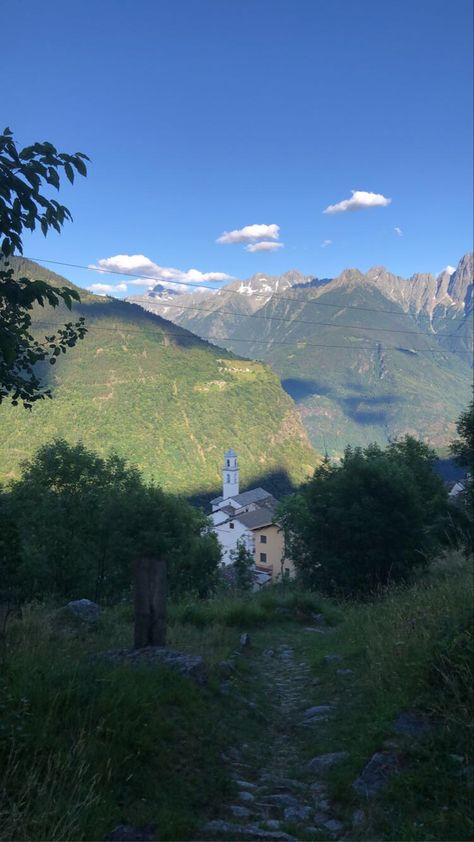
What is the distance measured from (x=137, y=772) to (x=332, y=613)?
10142 millimetres

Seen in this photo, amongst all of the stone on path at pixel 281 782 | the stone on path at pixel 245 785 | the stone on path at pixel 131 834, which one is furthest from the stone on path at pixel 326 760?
the stone on path at pixel 131 834

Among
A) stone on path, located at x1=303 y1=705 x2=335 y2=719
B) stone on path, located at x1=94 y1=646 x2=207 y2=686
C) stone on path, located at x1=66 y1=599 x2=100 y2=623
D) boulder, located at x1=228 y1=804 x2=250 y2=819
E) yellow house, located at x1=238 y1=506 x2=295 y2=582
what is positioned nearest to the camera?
boulder, located at x1=228 y1=804 x2=250 y2=819

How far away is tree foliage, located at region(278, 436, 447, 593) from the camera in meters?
20.1

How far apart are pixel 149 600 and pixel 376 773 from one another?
309cm

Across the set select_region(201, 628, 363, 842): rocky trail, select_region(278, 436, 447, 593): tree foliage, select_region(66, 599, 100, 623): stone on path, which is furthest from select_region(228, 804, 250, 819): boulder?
select_region(278, 436, 447, 593): tree foliage

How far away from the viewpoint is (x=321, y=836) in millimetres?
3365

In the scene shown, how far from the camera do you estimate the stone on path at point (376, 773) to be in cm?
383

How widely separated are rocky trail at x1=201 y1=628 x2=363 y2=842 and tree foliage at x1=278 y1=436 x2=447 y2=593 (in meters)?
13.7

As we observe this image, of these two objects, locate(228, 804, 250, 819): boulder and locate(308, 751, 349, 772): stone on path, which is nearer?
locate(228, 804, 250, 819): boulder

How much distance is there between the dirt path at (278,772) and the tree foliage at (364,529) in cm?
1344

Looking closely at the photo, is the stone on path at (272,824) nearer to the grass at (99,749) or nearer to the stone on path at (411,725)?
the grass at (99,749)

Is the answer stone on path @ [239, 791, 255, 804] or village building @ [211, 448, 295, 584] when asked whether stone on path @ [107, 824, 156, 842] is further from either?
village building @ [211, 448, 295, 584]

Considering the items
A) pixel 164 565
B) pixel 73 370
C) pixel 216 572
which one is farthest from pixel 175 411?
pixel 164 565

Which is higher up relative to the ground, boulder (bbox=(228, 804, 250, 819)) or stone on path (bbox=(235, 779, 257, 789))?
boulder (bbox=(228, 804, 250, 819))
